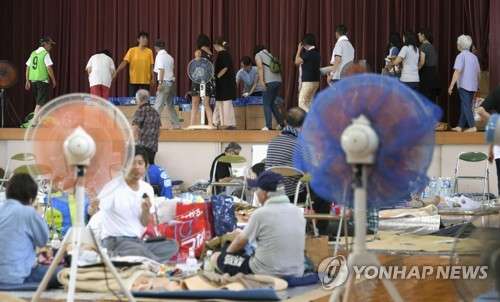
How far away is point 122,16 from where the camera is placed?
70.7ft

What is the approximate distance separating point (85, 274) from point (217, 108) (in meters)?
10.2

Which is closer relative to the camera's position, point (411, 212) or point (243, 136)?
point (411, 212)

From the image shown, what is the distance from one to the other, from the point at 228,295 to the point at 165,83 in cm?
1076

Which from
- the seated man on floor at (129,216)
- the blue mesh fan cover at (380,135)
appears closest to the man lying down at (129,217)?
the seated man on floor at (129,216)

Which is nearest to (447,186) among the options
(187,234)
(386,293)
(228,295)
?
(187,234)

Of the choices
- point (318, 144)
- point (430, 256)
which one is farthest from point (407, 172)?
point (430, 256)

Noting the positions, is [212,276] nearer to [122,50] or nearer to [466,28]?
[466,28]

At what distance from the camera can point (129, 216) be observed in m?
8.66

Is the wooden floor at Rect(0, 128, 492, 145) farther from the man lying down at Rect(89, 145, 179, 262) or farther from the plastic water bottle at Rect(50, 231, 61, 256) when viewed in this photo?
the man lying down at Rect(89, 145, 179, 262)

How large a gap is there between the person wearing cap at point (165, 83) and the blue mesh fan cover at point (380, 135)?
12205mm

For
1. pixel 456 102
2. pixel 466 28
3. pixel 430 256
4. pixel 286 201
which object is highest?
pixel 466 28

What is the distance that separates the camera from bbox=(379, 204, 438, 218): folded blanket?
12391 millimetres

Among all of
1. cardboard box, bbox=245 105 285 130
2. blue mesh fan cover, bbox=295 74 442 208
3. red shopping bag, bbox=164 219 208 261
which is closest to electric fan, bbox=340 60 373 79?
blue mesh fan cover, bbox=295 74 442 208

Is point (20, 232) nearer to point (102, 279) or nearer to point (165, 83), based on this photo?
point (102, 279)
